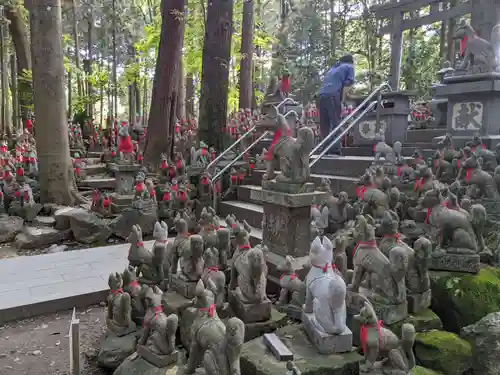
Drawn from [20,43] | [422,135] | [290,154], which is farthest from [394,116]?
[20,43]

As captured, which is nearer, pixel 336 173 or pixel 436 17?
pixel 336 173

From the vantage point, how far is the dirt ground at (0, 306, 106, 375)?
158 inches

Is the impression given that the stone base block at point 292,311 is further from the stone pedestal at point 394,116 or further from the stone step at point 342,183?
the stone pedestal at point 394,116

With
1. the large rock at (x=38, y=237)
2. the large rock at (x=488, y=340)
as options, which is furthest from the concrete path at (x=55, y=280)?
the large rock at (x=488, y=340)

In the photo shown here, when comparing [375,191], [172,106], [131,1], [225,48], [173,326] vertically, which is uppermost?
[131,1]

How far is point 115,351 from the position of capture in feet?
12.6

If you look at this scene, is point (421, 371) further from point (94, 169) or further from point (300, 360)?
point (94, 169)

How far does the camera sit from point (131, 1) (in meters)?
26.4

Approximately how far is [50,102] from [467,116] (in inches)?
331

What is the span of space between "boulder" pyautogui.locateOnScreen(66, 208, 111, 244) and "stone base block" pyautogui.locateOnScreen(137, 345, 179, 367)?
493 centimetres

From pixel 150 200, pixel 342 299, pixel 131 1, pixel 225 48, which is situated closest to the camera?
Result: pixel 342 299

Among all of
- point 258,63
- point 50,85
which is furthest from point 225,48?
point 258,63

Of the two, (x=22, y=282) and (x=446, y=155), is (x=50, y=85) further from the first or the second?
(x=446, y=155)

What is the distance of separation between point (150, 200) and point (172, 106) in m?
3.94
